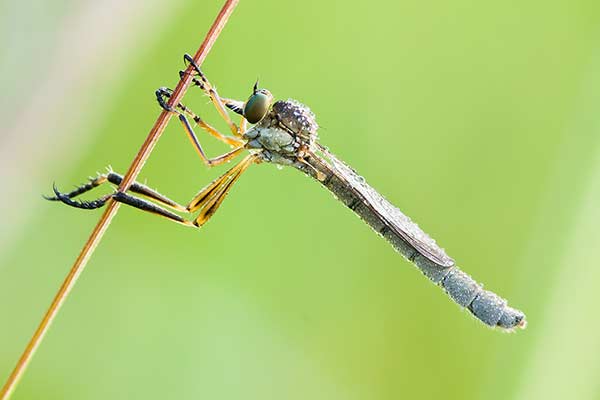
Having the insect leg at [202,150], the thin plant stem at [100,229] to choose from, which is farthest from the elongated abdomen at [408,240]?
the thin plant stem at [100,229]

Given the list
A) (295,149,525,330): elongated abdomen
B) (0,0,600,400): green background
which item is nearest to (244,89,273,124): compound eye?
(295,149,525,330): elongated abdomen

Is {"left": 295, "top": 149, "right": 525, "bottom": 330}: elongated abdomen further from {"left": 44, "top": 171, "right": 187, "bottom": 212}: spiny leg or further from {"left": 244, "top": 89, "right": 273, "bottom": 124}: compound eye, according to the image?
{"left": 44, "top": 171, "right": 187, "bottom": 212}: spiny leg

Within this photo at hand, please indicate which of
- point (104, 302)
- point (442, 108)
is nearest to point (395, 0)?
point (442, 108)

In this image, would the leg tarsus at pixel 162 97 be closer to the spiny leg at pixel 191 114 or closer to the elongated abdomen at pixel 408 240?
Result: the spiny leg at pixel 191 114

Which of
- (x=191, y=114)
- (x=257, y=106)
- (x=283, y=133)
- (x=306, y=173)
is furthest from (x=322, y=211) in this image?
(x=191, y=114)

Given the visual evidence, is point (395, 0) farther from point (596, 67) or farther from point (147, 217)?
point (147, 217)
